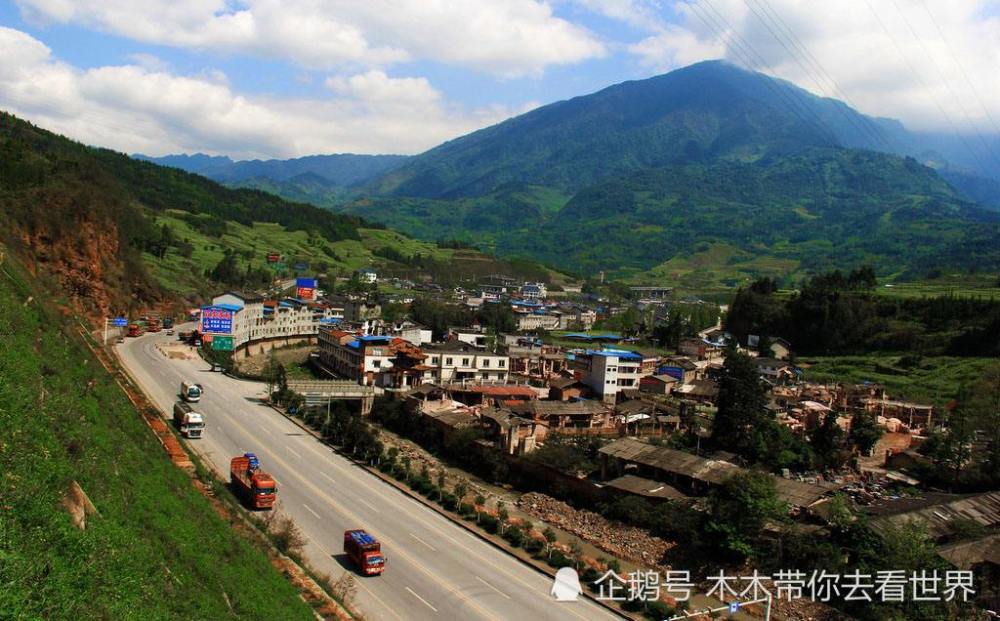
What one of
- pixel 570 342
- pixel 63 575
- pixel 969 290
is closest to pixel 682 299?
pixel 969 290

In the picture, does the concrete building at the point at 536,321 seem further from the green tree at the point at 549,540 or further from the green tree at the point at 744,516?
the green tree at the point at 744,516

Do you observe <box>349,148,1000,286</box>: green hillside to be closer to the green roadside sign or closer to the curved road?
the green roadside sign

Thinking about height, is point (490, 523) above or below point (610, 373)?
below

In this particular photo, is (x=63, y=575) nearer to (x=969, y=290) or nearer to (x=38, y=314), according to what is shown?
(x=38, y=314)

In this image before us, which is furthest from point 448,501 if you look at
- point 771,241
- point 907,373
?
point 771,241

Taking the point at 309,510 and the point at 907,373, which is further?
the point at 907,373

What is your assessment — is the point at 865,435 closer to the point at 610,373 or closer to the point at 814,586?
the point at 610,373

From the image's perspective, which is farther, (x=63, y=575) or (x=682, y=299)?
(x=682, y=299)
